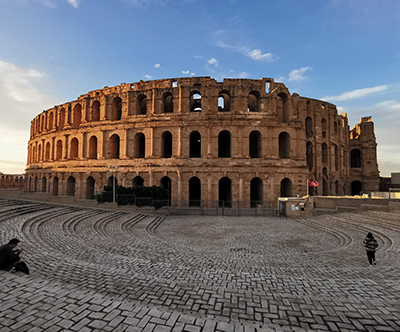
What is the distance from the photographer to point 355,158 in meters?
43.8

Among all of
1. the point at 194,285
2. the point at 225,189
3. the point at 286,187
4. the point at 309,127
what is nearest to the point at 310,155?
the point at 309,127

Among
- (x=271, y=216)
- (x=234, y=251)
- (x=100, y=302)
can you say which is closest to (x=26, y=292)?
(x=100, y=302)

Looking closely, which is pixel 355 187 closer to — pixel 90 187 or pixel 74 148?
pixel 90 187

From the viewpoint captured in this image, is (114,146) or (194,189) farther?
(194,189)

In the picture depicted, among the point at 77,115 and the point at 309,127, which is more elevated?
the point at 77,115

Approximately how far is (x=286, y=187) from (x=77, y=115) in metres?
34.5

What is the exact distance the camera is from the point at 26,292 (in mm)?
4492

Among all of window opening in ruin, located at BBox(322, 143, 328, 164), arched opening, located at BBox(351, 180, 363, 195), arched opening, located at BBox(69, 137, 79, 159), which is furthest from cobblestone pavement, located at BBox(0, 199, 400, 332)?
arched opening, located at BBox(351, 180, 363, 195)

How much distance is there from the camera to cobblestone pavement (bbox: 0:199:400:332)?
149 inches

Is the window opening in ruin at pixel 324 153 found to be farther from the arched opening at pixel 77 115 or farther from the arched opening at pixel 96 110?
the arched opening at pixel 77 115

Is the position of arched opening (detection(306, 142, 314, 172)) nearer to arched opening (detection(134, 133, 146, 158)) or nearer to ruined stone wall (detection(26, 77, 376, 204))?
ruined stone wall (detection(26, 77, 376, 204))

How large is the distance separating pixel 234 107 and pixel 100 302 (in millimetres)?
26633

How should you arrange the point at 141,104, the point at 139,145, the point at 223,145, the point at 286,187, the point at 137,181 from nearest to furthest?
the point at 286,187
the point at 137,181
the point at 139,145
the point at 141,104
the point at 223,145

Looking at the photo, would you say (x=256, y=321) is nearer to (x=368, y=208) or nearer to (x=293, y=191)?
(x=368, y=208)
